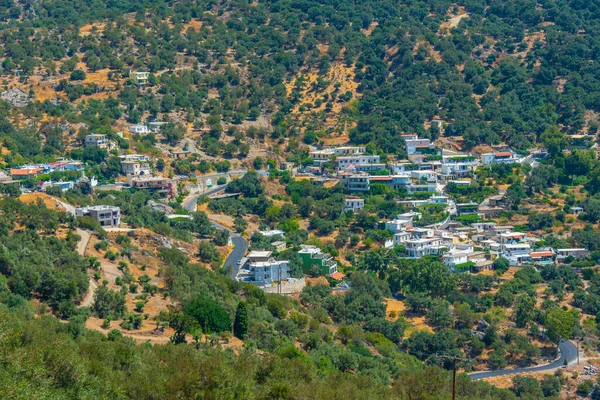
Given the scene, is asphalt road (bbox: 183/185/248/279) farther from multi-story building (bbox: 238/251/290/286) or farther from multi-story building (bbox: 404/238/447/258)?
multi-story building (bbox: 404/238/447/258)

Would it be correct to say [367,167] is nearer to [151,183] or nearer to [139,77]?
[151,183]

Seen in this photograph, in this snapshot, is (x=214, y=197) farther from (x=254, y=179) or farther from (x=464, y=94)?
(x=464, y=94)

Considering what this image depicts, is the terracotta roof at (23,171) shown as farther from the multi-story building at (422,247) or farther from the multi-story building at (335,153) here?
the multi-story building at (422,247)

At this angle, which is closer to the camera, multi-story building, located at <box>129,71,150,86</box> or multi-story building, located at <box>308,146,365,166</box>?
multi-story building, located at <box>308,146,365,166</box>

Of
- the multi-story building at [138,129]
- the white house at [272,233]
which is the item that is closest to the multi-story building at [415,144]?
the white house at [272,233]

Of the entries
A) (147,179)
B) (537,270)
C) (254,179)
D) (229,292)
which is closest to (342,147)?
(254,179)

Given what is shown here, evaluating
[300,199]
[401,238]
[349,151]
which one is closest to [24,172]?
[300,199]

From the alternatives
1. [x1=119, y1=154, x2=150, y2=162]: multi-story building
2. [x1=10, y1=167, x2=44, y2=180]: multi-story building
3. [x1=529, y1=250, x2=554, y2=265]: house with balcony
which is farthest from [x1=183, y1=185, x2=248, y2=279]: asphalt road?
[x1=529, y1=250, x2=554, y2=265]: house with balcony
